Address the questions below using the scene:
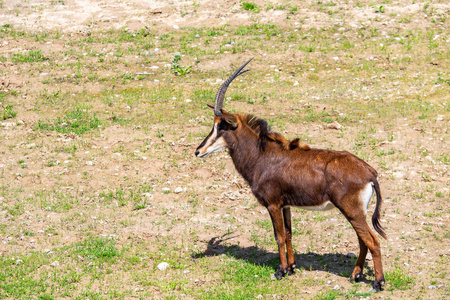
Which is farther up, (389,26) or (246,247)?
(389,26)

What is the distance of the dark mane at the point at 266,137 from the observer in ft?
32.6

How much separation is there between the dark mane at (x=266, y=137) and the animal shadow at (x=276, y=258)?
6.69 feet

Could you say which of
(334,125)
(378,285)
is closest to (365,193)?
(378,285)

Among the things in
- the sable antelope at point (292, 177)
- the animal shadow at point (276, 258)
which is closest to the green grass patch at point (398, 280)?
the sable antelope at point (292, 177)

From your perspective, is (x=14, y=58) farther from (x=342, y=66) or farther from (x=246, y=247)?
(x=246, y=247)

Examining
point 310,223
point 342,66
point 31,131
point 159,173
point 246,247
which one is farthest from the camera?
point 342,66

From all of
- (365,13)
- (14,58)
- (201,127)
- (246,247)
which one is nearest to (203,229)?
(246,247)

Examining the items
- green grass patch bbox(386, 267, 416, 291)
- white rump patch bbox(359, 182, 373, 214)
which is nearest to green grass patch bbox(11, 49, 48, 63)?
white rump patch bbox(359, 182, 373, 214)

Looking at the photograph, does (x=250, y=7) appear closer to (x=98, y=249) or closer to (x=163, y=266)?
(x=98, y=249)

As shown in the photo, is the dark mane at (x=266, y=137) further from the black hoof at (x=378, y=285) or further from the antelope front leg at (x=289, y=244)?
the black hoof at (x=378, y=285)

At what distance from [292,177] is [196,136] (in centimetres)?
575

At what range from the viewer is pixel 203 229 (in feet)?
37.7

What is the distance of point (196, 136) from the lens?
1488 centimetres

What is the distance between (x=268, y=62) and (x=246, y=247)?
9273mm
